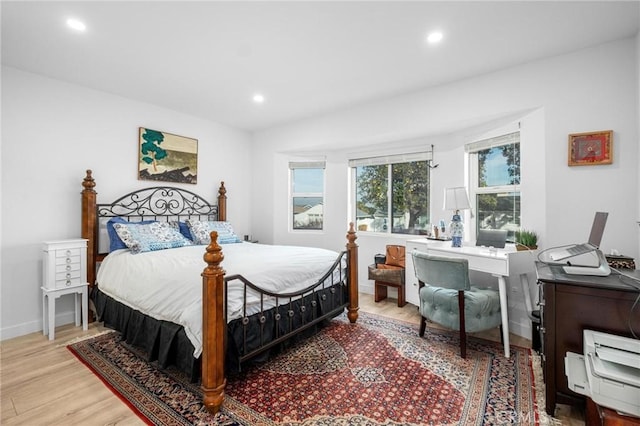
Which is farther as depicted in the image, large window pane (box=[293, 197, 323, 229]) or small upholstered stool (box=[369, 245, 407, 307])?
large window pane (box=[293, 197, 323, 229])

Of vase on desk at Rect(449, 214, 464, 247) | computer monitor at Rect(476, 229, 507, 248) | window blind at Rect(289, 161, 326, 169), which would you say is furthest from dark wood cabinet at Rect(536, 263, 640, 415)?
window blind at Rect(289, 161, 326, 169)

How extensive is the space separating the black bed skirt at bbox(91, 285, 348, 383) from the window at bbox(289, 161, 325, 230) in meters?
2.02

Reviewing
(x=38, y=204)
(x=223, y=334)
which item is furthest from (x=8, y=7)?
(x=223, y=334)

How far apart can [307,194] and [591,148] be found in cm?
353

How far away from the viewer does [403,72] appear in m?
2.92

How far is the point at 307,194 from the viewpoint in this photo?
489 centimetres

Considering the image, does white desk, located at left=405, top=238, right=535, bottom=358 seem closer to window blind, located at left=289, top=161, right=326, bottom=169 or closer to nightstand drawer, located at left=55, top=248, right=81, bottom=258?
window blind, located at left=289, top=161, right=326, bottom=169

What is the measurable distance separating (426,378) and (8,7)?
390cm

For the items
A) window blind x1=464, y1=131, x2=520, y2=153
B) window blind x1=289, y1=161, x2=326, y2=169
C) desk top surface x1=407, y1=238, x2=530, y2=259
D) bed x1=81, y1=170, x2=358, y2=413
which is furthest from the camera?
window blind x1=289, y1=161, x2=326, y2=169

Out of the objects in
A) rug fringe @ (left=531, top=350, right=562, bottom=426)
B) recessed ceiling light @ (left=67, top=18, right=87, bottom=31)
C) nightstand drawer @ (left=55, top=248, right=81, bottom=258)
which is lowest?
rug fringe @ (left=531, top=350, right=562, bottom=426)

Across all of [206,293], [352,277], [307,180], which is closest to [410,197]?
[352,277]

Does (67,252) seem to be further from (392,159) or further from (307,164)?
(392,159)

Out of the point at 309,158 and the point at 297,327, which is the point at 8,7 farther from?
the point at 309,158

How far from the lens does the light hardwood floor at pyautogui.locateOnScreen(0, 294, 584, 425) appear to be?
1.68 m
